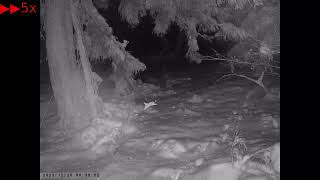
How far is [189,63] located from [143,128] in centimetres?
175

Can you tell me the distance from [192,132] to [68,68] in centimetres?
253

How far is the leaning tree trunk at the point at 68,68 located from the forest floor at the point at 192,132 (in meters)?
0.26

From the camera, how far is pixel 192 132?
6848 mm

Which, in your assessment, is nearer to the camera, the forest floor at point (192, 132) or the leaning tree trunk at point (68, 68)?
the forest floor at point (192, 132)

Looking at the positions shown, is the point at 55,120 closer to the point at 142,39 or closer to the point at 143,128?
the point at 143,128

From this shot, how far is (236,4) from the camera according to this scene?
23.0 feet

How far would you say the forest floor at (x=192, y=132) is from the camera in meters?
5.87

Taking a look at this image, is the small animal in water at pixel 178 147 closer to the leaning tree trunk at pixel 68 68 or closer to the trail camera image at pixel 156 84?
the trail camera image at pixel 156 84

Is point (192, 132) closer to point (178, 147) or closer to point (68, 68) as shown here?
point (178, 147)

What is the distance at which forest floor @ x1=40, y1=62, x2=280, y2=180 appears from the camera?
5.87 meters
